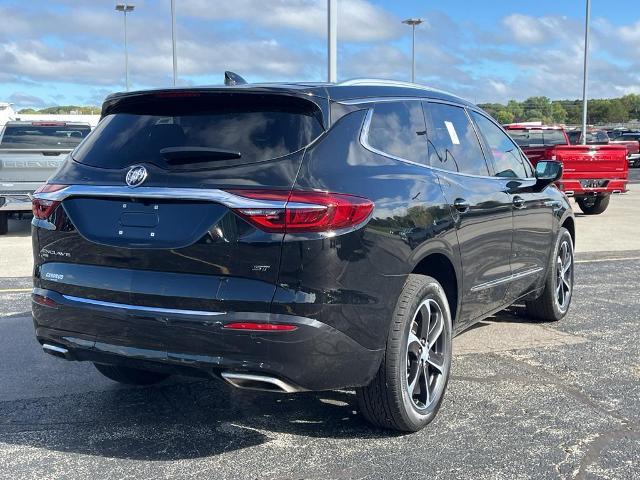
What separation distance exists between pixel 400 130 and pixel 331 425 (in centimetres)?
165

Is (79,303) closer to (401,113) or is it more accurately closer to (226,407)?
(226,407)

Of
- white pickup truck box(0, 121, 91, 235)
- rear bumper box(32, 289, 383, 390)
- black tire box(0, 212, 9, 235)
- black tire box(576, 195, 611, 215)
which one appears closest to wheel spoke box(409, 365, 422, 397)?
rear bumper box(32, 289, 383, 390)

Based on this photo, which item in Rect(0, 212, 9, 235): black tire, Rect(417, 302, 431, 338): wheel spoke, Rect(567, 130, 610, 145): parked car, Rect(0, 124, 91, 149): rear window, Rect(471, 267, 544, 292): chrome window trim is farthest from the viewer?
Rect(567, 130, 610, 145): parked car

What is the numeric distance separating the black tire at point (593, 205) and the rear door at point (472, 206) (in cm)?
1203

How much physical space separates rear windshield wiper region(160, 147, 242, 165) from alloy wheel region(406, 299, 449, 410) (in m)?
1.28

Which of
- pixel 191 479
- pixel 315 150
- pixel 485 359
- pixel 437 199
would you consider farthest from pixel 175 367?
pixel 485 359

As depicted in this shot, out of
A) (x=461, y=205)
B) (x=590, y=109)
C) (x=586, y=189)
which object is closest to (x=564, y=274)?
(x=461, y=205)

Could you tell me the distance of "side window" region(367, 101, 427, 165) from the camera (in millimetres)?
3867

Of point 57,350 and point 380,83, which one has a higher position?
point 380,83

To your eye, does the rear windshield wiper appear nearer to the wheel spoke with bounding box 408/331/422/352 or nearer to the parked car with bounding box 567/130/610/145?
the wheel spoke with bounding box 408/331/422/352

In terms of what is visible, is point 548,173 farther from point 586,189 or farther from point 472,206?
point 586,189

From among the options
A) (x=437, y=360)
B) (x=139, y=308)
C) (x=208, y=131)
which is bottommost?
(x=437, y=360)

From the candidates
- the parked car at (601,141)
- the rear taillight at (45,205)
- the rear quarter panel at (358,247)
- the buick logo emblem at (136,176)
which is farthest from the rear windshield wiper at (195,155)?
the parked car at (601,141)

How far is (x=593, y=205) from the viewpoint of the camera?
1623cm
